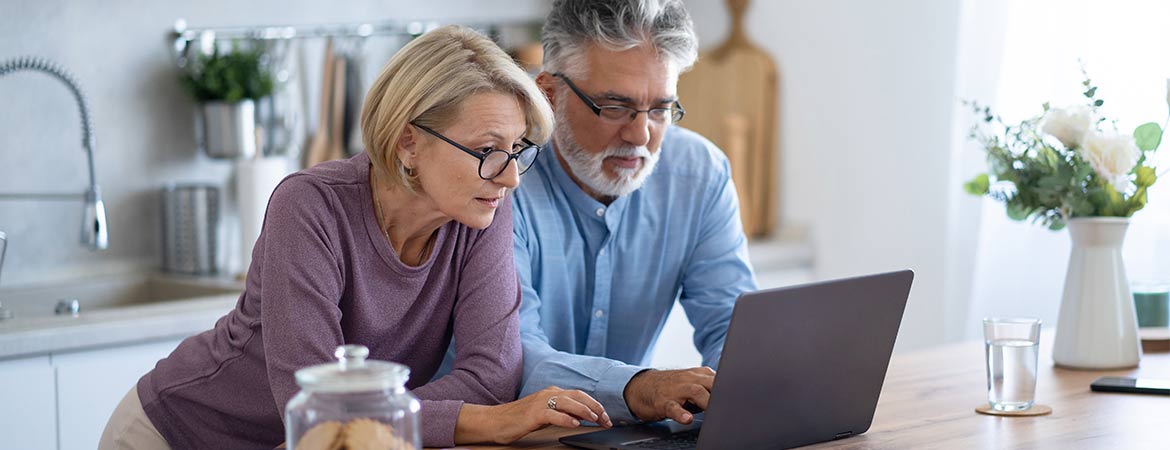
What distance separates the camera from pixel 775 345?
1.54 meters

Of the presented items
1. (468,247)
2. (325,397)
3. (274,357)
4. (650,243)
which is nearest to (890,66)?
(650,243)

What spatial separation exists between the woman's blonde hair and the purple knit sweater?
68 millimetres

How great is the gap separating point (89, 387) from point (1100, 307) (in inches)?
73.3

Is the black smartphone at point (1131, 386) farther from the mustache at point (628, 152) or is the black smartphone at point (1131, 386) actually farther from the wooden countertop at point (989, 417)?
the mustache at point (628, 152)

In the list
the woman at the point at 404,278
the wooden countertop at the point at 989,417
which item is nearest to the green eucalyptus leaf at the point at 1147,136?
the wooden countertop at the point at 989,417

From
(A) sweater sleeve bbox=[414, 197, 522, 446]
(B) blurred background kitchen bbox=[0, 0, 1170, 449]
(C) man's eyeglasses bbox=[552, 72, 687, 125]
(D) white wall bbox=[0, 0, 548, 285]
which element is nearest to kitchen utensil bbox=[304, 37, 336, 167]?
(B) blurred background kitchen bbox=[0, 0, 1170, 449]

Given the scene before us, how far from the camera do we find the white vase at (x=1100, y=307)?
2148mm

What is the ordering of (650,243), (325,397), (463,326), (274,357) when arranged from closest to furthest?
1. (325,397)
2. (274,357)
3. (463,326)
4. (650,243)

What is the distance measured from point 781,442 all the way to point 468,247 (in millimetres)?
543

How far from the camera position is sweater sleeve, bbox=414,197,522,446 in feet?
5.94

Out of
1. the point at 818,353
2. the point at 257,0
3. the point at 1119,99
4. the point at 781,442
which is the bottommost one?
the point at 781,442

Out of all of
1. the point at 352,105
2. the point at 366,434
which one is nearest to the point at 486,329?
the point at 366,434

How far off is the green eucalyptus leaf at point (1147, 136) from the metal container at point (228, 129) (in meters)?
2.09

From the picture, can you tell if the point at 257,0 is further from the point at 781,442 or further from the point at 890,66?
the point at 781,442
